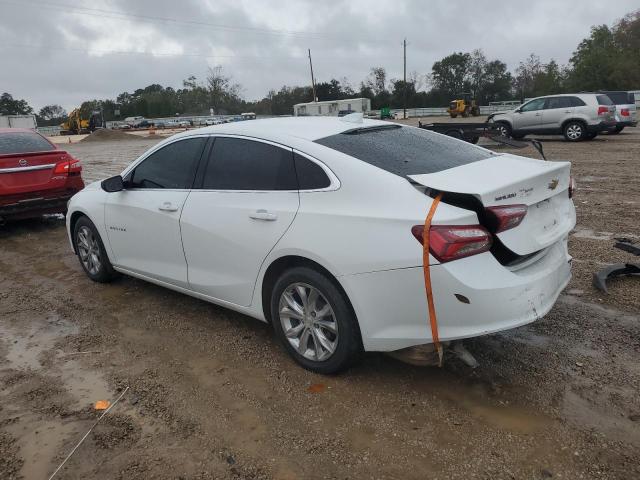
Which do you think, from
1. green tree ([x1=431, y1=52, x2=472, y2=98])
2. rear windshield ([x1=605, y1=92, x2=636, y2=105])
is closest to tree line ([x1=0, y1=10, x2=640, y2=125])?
green tree ([x1=431, y1=52, x2=472, y2=98])

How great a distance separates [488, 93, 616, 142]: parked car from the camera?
57.7ft

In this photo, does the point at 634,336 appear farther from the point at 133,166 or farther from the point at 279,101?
the point at 279,101

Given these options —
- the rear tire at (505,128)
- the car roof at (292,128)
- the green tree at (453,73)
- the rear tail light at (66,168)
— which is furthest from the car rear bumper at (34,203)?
the green tree at (453,73)

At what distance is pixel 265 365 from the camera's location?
3.67 m

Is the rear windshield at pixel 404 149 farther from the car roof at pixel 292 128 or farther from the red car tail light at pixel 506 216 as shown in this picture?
the red car tail light at pixel 506 216

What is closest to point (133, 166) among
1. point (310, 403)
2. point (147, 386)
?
point (147, 386)

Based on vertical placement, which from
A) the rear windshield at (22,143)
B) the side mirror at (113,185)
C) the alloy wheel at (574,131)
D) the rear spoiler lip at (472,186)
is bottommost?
the alloy wheel at (574,131)

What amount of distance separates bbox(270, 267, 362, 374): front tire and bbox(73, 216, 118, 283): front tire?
8.13 feet

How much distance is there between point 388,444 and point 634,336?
215cm

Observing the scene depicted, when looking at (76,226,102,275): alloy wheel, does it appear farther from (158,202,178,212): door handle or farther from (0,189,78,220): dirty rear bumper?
(0,189,78,220): dirty rear bumper

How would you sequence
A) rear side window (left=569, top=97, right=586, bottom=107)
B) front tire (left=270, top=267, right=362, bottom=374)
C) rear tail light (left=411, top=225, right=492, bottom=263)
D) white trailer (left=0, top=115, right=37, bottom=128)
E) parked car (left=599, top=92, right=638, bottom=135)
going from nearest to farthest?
rear tail light (left=411, top=225, right=492, bottom=263) < front tire (left=270, top=267, right=362, bottom=374) < rear side window (left=569, top=97, right=586, bottom=107) < parked car (left=599, top=92, right=638, bottom=135) < white trailer (left=0, top=115, right=37, bottom=128)

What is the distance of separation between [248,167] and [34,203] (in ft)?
17.6

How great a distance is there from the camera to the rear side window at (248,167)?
11.8ft

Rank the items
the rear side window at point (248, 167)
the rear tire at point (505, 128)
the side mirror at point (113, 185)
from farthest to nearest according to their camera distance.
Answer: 1. the rear tire at point (505, 128)
2. the side mirror at point (113, 185)
3. the rear side window at point (248, 167)
